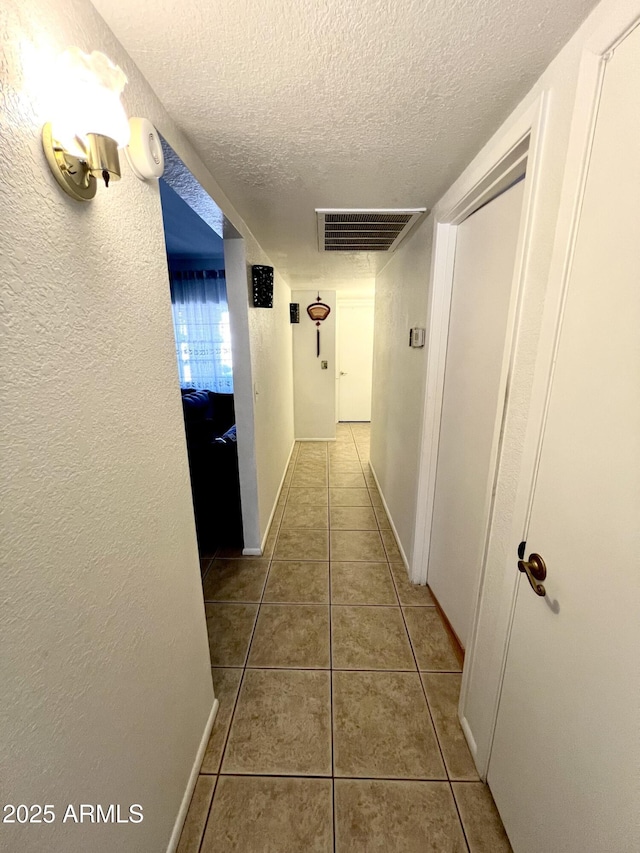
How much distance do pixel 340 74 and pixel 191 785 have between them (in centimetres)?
221

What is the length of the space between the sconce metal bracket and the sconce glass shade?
0.01 m

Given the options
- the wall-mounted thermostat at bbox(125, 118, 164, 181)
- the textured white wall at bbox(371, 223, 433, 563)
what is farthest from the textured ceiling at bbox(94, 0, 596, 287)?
the textured white wall at bbox(371, 223, 433, 563)

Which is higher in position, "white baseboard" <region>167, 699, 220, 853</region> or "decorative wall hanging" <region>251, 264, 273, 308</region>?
"decorative wall hanging" <region>251, 264, 273, 308</region>

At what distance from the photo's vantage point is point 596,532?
683 millimetres

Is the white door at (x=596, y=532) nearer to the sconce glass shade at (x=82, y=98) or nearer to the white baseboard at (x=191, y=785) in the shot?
the sconce glass shade at (x=82, y=98)

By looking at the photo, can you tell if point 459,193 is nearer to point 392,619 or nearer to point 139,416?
point 139,416

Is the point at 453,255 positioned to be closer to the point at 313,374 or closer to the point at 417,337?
the point at 417,337

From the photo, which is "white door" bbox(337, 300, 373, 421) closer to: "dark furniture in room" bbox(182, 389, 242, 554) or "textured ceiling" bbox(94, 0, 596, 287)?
"dark furniture in room" bbox(182, 389, 242, 554)

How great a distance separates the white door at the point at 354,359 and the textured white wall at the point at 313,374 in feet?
3.15

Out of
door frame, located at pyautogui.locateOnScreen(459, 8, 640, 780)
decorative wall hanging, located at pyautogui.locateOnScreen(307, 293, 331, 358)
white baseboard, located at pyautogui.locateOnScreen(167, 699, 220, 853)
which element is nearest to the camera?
door frame, located at pyautogui.locateOnScreen(459, 8, 640, 780)

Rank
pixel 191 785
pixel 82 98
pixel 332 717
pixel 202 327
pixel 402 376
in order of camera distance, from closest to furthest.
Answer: pixel 82 98, pixel 191 785, pixel 332 717, pixel 402 376, pixel 202 327

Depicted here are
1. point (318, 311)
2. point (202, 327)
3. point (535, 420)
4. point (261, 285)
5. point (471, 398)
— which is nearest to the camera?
point (535, 420)

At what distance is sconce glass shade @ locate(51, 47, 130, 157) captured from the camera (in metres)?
0.53

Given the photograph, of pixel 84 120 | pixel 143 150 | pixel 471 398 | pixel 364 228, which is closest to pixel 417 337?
pixel 471 398
